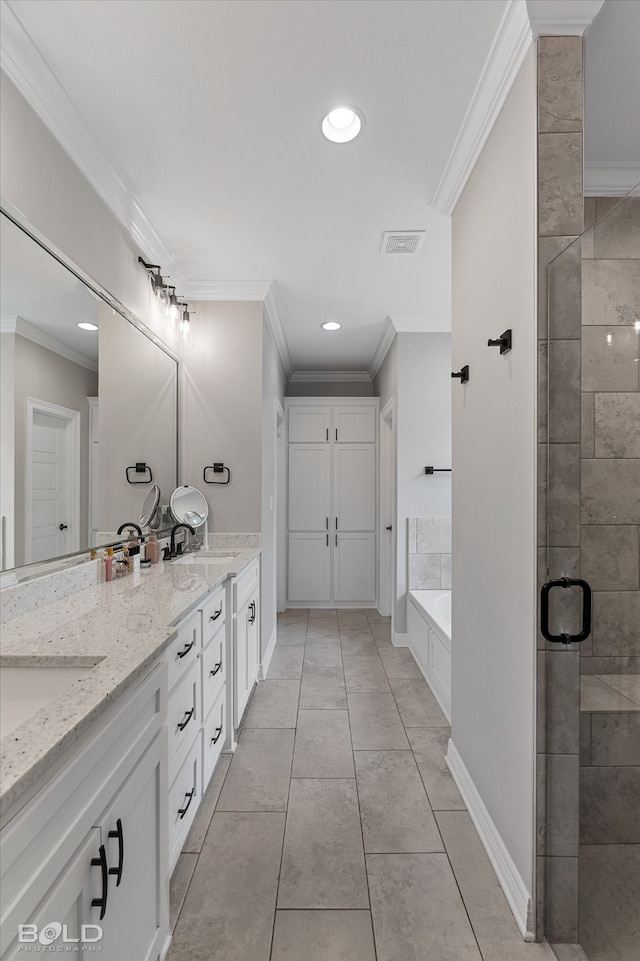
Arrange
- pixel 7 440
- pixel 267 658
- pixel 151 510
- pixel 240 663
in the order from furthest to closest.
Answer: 1. pixel 267 658
2. pixel 151 510
3. pixel 240 663
4. pixel 7 440

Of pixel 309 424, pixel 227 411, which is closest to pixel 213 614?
pixel 227 411

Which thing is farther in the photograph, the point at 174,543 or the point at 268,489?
the point at 268,489

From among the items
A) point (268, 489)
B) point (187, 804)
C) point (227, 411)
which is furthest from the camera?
point (268, 489)

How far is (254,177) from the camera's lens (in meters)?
2.25

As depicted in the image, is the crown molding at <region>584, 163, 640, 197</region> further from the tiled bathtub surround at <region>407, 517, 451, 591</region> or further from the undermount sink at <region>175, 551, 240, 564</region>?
the tiled bathtub surround at <region>407, 517, 451, 591</region>

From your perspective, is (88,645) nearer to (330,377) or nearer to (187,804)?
(187,804)

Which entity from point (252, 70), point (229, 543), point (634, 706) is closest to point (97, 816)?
point (634, 706)

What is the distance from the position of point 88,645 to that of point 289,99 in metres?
1.91

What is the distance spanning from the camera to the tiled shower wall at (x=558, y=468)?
1.43 meters

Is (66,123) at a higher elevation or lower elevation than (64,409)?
higher

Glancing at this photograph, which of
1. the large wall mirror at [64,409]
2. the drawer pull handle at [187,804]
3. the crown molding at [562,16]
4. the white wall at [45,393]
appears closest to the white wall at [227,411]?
the large wall mirror at [64,409]

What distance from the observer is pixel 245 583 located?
9.38 ft

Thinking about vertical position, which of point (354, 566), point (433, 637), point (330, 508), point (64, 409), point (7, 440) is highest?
point (64, 409)

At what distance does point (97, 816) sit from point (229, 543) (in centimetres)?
248
